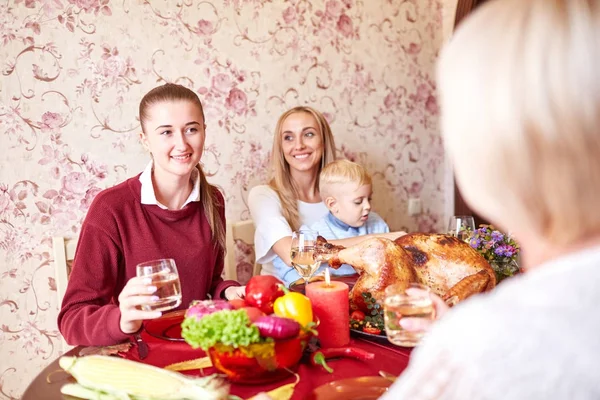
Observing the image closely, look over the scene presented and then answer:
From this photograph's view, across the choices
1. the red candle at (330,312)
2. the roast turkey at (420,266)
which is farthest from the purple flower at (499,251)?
the red candle at (330,312)

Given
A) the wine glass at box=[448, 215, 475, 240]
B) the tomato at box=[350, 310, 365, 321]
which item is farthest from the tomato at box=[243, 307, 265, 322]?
the wine glass at box=[448, 215, 475, 240]

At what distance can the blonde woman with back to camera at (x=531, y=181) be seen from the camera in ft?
1.85

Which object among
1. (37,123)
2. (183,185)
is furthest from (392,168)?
(37,123)

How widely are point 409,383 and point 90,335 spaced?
896 millimetres

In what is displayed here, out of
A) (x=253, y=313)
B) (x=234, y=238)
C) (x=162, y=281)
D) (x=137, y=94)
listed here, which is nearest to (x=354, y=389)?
(x=253, y=313)

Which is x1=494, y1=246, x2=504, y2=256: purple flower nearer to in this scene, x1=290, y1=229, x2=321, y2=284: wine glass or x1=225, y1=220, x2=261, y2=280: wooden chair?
x1=290, y1=229, x2=321, y2=284: wine glass

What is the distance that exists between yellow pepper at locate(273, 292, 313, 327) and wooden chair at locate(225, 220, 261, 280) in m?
1.32

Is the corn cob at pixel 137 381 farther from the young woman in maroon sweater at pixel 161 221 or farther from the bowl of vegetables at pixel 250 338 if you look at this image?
the young woman in maroon sweater at pixel 161 221

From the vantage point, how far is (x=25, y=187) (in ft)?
7.20

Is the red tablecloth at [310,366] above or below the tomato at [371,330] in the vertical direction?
below

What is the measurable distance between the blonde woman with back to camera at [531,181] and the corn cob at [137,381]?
40cm

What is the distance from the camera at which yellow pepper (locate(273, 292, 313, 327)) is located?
1.06 meters

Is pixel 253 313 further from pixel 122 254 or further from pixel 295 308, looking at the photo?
pixel 122 254

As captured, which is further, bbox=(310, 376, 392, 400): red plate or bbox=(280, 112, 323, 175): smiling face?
bbox=(280, 112, 323, 175): smiling face
